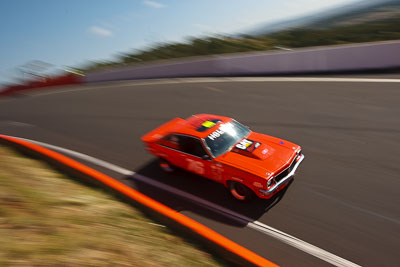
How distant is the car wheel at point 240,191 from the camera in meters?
5.75

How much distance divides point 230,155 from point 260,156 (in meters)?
0.61

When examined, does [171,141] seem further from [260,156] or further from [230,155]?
[260,156]

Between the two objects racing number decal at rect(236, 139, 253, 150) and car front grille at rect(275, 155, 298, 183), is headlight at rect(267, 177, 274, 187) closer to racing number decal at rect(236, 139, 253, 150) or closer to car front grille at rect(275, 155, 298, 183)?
car front grille at rect(275, 155, 298, 183)

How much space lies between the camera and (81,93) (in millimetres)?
16781

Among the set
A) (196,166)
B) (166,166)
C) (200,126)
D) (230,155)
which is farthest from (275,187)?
(166,166)

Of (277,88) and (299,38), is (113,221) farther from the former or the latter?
(299,38)

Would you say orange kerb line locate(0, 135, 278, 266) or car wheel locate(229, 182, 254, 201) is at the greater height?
car wheel locate(229, 182, 254, 201)

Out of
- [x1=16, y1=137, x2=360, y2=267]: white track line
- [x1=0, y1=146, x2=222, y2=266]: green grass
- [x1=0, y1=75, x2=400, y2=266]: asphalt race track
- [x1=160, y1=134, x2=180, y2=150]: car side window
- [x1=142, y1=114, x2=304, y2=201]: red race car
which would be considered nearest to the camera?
[x1=0, y1=146, x2=222, y2=266]: green grass

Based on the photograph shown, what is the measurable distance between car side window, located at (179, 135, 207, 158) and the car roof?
0.12m

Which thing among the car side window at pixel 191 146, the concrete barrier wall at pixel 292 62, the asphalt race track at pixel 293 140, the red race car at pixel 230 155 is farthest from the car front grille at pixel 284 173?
the concrete barrier wall at pixel 292 62

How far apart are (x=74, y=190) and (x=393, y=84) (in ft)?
36.4

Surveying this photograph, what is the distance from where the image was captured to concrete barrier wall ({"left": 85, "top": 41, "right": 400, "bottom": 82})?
39.0 feet

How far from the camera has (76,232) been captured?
4289 mm

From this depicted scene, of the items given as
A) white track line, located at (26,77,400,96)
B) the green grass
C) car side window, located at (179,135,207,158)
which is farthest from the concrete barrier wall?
the green grass
